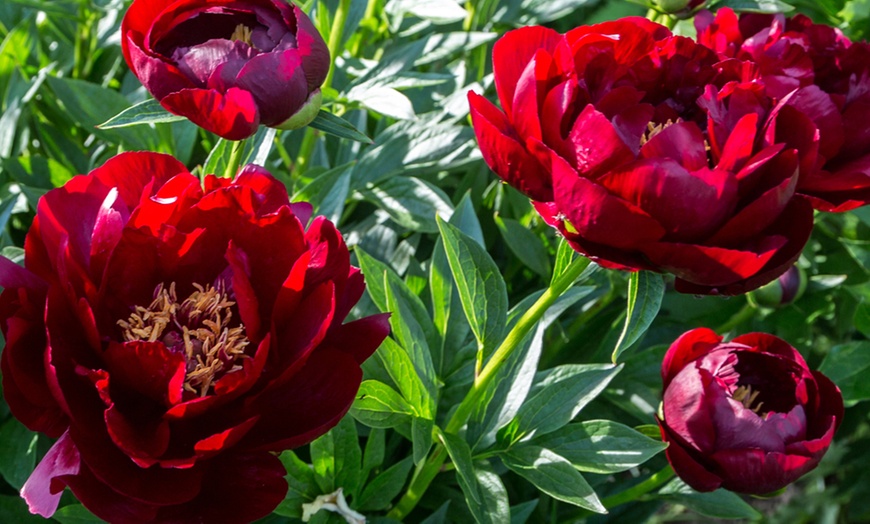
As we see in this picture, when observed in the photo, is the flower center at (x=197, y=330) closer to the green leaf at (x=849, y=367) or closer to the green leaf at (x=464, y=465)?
the green leaf at (x=464, y=465)

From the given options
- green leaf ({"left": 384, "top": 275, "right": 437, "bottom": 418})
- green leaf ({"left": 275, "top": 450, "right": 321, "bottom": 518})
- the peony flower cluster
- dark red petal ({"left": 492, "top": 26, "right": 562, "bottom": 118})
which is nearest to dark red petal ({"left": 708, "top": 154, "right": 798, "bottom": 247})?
the peony flower cluster


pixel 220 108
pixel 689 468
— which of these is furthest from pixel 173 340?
pixel 689 468

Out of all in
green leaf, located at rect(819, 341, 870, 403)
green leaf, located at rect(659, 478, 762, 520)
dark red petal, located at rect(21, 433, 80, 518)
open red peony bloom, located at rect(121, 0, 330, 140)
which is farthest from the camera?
green leaf, located at rect(819, 341, 870, 403)

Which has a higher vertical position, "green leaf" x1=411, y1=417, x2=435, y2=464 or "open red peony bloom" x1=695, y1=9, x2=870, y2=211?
"open red peony bloom" x1=695, y1=9, x2=870, y2=211

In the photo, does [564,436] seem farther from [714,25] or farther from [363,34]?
[363,34]

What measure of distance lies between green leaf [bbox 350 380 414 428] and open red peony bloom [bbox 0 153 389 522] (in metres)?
0.11

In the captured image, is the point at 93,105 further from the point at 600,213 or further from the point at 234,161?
the point at 600,213

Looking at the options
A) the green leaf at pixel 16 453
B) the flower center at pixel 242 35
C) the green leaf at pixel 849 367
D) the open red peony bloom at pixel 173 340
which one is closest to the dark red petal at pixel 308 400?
the open red peony bloom at pixel 173 340

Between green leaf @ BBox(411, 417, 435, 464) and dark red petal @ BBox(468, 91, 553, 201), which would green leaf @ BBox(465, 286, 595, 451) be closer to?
green leaf @ BBox(411, 417, 435, 464)

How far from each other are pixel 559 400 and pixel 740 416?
12cm

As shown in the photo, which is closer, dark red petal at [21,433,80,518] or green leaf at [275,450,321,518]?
dark red petal at [21,433,80,518]

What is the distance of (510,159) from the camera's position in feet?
1.65

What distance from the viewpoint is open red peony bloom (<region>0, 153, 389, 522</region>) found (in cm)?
44

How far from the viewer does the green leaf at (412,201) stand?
828 millimetres
